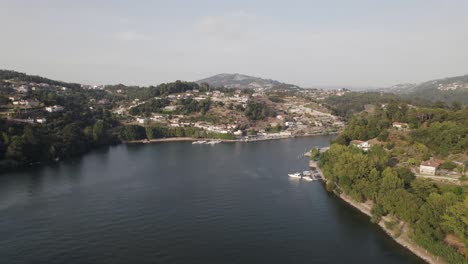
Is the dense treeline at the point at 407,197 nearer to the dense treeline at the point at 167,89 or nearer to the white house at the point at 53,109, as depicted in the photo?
the white house at the point at 53,109

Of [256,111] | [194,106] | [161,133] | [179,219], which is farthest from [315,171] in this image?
[194,106]

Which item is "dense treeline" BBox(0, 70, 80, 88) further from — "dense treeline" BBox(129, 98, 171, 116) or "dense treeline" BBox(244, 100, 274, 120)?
"dense treeline" BBox(244, 100, 274, 120)

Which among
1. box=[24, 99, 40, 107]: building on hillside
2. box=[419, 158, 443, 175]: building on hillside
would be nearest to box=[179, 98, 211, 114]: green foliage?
box=[24, 99, 40, 107]: building on hillside

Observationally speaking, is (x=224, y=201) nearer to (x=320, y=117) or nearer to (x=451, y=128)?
(x=451, y=128)

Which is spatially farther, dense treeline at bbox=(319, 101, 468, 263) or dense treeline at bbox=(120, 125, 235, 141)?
dense treeline at bbox=(120, 125, 235, 141)

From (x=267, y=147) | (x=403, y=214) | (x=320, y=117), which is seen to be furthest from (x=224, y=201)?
(x=320, y=117)

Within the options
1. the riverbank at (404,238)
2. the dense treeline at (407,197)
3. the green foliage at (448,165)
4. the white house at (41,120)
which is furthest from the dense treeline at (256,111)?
the riverbank at (404,238)
